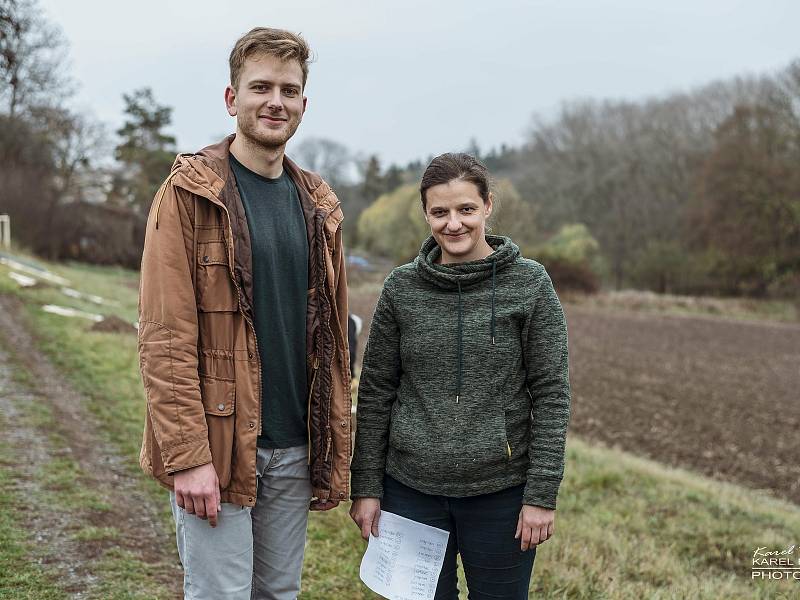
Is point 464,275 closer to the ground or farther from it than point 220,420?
farther from it

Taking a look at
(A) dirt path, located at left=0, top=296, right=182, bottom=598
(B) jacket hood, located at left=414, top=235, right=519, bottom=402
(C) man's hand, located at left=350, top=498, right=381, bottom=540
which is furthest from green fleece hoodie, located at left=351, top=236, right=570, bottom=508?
(A) dirt path, located at left=0, top=296, right=182, bottom=598

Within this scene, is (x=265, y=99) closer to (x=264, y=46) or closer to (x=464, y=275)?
(x=264, y=46)

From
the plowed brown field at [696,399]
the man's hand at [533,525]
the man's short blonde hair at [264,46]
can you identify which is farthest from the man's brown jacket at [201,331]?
the plowed brown field at [696,399]

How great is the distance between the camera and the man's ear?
245 centimetres

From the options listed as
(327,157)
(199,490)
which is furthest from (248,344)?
(327,157)

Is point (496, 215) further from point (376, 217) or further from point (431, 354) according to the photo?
point (376, 217)

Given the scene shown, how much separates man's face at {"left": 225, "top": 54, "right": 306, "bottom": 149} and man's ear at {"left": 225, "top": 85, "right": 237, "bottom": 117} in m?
0.03

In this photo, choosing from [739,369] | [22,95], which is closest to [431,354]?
[739,369]

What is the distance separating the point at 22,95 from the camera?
3003 centimetres

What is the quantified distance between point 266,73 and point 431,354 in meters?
1.06

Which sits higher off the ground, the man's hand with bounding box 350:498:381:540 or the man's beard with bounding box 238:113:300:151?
the man's beard with bounding box 238:113:300:151

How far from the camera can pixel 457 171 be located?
2521mm

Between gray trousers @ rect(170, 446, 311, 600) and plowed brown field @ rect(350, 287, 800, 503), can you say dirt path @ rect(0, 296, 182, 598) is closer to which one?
gray trousers @ rect(170, 446, 311, 600)

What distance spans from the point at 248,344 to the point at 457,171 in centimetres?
91
